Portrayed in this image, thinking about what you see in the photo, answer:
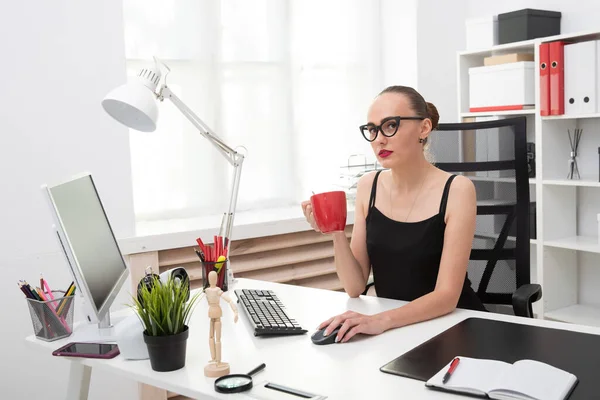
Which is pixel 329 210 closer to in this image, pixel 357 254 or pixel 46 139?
pixel 357 254

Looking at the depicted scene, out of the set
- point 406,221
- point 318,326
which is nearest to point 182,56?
point 406,221

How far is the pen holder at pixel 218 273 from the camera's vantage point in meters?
2.07

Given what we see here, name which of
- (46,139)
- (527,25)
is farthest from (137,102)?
(527,25)

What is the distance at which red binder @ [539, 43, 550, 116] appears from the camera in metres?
3.07

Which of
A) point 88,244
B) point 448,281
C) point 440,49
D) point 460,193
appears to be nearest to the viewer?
point 88,244

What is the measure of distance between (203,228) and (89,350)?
1.38 metres

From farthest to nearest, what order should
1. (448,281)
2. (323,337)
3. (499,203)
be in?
1. (499,203)
2. (448,281)
3. (323,337)

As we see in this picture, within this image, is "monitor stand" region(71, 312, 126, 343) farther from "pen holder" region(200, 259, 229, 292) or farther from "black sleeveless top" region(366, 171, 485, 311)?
"black sleeveless top" region(366, 171, 485, 311)

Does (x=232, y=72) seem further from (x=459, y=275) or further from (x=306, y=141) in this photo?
(x=459, y=275)

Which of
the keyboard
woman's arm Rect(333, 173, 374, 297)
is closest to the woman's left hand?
the keyboard

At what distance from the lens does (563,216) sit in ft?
10.8

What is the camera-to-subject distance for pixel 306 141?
3.84 m

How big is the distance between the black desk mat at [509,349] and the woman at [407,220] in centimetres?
20

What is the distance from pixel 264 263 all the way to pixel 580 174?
167 cm
